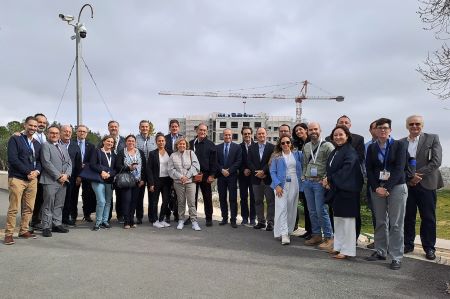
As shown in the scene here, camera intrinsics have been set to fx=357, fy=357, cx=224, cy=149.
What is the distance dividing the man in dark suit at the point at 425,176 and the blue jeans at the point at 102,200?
18.5ft

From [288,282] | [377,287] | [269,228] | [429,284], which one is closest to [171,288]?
[288,282]

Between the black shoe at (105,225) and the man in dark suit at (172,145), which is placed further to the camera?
the man in dark suit at (172,145)

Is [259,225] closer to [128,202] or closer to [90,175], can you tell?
[128,202]

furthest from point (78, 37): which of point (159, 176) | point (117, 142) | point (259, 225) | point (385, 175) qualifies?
point (385, 175)

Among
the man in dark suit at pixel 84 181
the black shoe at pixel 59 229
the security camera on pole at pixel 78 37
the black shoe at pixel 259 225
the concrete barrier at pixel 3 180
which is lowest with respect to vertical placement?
the black shoe at pixel 259 225

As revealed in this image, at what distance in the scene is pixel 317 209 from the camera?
244 inches

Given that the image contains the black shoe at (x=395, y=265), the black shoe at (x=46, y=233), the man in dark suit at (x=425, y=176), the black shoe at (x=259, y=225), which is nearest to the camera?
the black shoe at (x=395, y=265)

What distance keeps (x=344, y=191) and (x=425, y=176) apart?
1.29 meters

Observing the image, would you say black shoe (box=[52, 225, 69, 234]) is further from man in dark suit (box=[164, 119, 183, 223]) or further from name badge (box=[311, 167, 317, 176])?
name badge (box=[311, 167, 317, 176])

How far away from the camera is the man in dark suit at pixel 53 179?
6590 millimetres

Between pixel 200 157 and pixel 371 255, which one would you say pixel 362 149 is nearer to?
pixel 371 255

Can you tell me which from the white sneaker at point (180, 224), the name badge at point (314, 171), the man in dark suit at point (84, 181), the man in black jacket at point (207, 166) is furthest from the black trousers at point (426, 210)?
the man in dark suit at point (84, 181)

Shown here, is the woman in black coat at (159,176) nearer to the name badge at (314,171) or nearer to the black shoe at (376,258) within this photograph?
the name badge at (314,171)

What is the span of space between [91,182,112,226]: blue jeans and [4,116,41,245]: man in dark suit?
1177mm
